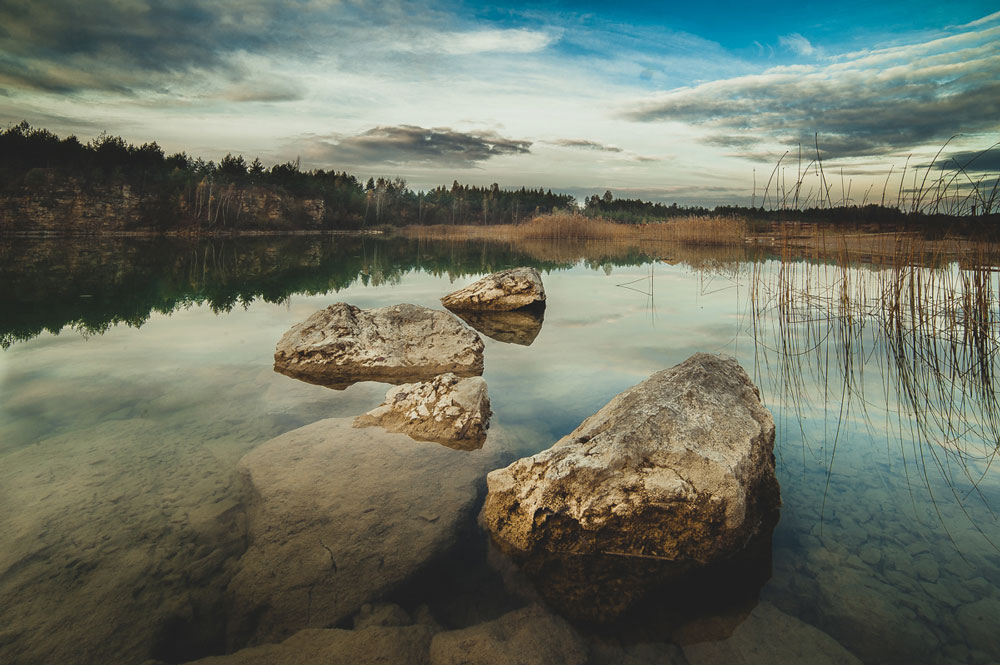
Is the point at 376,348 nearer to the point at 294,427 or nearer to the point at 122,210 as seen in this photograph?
the point at 294,427

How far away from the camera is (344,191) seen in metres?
60.3

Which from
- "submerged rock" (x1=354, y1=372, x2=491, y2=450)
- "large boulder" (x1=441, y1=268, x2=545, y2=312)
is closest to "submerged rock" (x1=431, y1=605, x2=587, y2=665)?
"submerged rock" (x1=354, y1=372, x2=491, y2=450)

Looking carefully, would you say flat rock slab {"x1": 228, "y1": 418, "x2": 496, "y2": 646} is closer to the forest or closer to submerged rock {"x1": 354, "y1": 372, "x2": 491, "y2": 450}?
submerged rock {"x1": 354, "y1": 372, "x2": 491, "y2": 450}

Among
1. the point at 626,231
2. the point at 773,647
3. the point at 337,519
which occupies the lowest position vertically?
the point at 773,647

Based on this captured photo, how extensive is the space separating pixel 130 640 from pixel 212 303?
25.1 feet

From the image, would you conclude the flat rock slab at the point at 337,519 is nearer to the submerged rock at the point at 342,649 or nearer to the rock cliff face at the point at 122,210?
the submerged rock at the point at 342,649

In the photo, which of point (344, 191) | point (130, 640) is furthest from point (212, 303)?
point (344, 191)

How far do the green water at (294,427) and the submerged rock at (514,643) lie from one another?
12 cm

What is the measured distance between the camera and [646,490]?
2.12 metres

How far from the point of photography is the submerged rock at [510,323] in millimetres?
6297

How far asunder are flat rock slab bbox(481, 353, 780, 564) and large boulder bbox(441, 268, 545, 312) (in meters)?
5.71

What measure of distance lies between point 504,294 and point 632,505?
6.29 metres

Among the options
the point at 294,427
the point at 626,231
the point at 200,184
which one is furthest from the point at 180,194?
the point at 294,427

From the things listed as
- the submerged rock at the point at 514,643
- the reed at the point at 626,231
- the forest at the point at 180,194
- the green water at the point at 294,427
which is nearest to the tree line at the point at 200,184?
the forest at the point at 180,194
